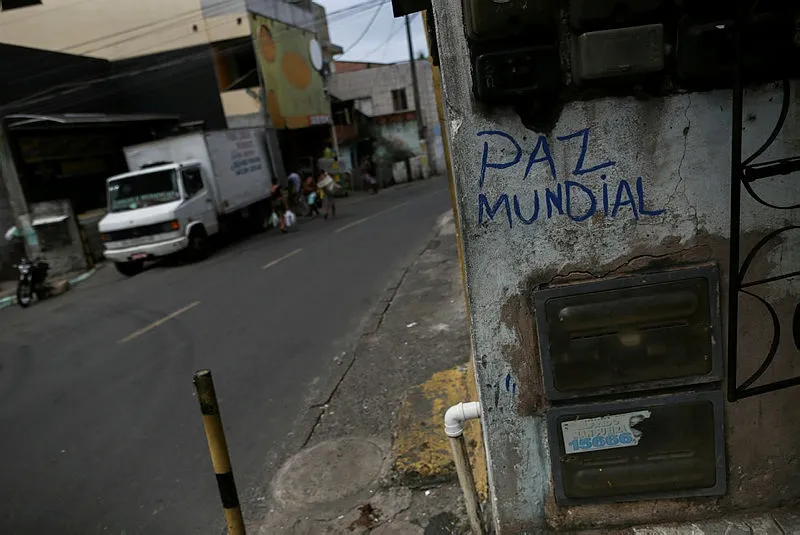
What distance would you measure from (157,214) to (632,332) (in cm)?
1244

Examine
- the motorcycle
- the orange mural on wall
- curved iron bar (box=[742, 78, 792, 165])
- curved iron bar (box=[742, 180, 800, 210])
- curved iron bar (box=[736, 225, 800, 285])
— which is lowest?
the motorcycle

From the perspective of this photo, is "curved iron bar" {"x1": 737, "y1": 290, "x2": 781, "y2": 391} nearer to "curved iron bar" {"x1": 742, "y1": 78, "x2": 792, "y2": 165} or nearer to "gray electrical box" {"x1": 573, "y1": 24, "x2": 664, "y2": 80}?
"curved iron bar" {"x1": 742, "y1": 78, "x2": 792, "y2": 165}

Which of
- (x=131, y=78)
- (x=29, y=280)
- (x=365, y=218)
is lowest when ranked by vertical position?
(x=365, y=218)

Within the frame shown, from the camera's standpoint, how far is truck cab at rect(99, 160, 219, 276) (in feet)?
41.8

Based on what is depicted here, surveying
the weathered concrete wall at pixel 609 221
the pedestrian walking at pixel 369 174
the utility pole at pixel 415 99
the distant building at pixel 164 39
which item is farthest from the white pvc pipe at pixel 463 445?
the utility pole at pixel 415 99

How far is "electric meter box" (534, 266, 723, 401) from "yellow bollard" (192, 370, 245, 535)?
4.72 ft

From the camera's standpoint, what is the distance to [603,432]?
229 cm

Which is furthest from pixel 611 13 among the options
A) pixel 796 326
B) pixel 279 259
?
pixel 279 259

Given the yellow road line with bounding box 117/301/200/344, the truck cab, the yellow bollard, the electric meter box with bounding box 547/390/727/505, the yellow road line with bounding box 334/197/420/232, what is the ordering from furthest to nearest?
the yellow road line with bounding box 334/197/420/232 < the truck cab < the yellow road line with bounding box 117/301/200/344 < the yellow bollard < the electric meter box with bounding box 547/390/727/505

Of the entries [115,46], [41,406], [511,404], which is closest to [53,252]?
[41,406]

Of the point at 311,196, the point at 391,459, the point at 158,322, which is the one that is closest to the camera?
the point at 391,459

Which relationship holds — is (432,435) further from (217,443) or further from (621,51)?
(621,51)

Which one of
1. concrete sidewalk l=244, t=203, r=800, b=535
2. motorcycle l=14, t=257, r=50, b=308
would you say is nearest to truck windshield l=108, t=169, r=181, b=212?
motorcycle l=14, t=257, r=50, b=308

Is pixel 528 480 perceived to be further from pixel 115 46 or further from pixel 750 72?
pixel 115 46
